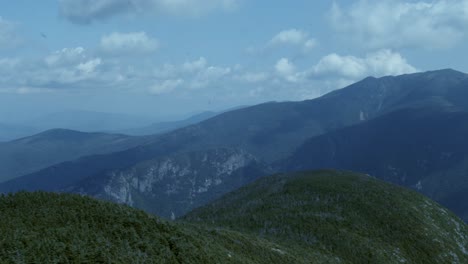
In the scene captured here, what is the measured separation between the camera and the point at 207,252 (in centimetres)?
4075

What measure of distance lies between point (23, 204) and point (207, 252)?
21142mm

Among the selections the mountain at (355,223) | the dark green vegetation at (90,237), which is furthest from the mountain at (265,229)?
the mountain at (355,223)

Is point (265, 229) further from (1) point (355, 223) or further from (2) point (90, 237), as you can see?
(2) point (90, 237)

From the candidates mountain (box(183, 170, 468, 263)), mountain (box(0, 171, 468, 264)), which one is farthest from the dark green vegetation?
mountain (box(183, 170, 468, 263))

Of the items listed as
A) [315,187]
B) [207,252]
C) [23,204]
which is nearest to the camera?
[207,252]

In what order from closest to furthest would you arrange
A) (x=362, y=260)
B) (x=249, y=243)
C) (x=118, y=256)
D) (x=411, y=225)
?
(x=118, y=256)
(x=249, y=243)
(x=362, y=260)
(x=411, y=225)

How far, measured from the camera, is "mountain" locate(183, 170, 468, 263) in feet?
250

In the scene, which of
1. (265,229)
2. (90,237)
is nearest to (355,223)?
(265,229)

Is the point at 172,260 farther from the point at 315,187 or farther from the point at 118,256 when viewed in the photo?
the point at 315,187

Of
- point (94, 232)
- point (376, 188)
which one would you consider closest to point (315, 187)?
point (376, 188)

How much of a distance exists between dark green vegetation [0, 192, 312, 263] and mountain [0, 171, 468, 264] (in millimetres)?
92

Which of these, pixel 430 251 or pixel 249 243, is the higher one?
pixel 249 243

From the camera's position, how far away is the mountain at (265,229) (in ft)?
108

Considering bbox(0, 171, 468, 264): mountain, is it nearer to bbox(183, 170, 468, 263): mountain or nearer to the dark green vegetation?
the dark green vegetation
